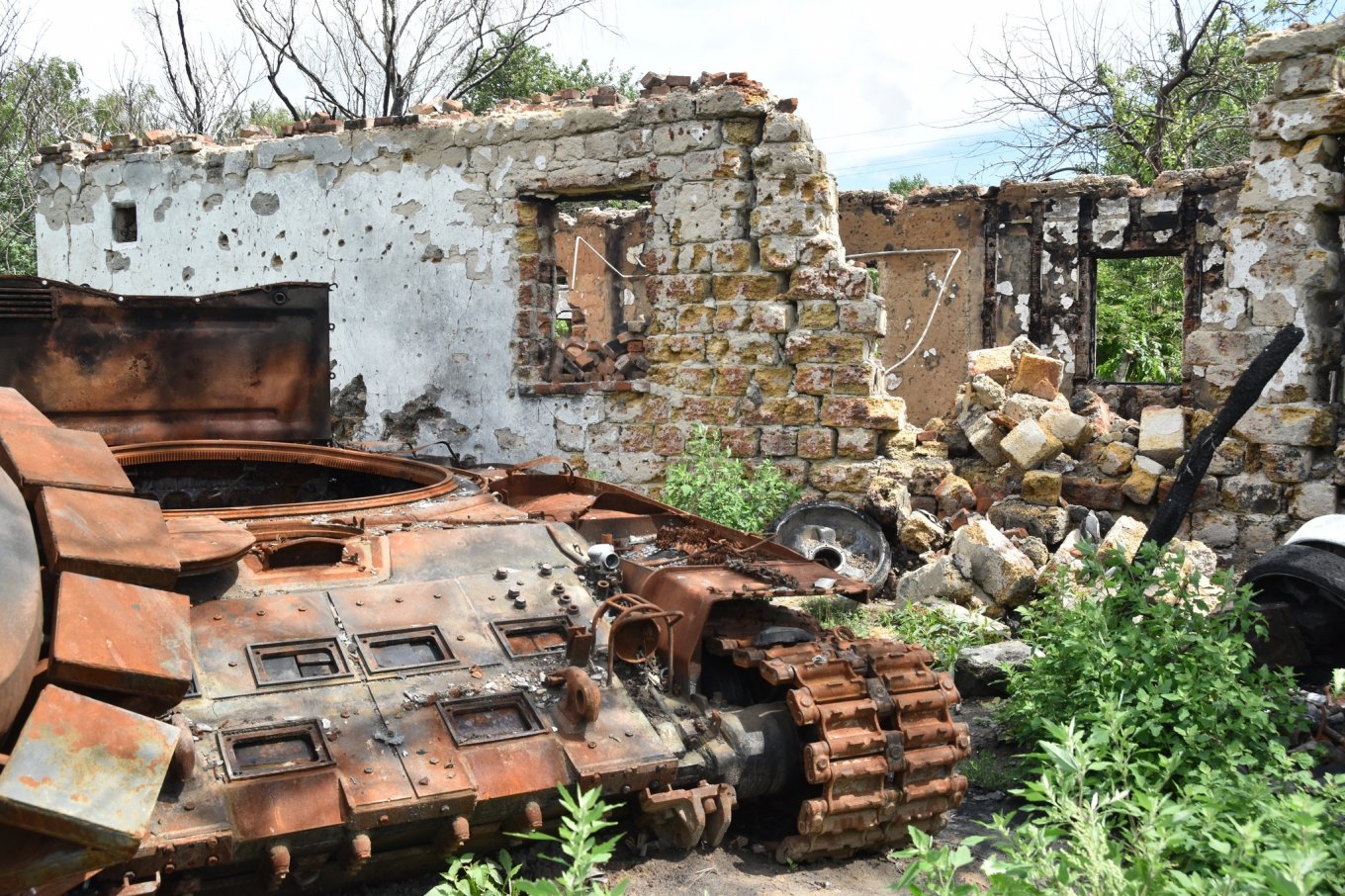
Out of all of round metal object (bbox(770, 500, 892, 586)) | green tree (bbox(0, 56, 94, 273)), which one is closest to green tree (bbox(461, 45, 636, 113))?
green tree (bbox(0, 56, 94, 273))

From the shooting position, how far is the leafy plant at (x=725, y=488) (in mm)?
7547

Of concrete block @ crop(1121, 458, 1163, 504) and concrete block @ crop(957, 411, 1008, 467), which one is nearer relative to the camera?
concrete block @ crop(1121, 458, 1163, 504)

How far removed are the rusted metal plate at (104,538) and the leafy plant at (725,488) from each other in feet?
14.6

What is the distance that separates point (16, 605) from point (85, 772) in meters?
0.41

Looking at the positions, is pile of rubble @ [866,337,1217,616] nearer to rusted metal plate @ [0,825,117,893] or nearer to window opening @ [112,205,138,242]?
rusted metal plate @ [0,825,117,893]

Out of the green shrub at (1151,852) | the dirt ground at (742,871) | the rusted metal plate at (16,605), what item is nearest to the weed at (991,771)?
the dirt ground at (742,871)

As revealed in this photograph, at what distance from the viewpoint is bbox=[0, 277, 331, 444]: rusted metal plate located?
16.1 feet

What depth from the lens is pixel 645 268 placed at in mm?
8906

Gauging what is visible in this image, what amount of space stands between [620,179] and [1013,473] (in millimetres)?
3224

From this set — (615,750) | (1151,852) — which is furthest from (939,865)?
(615,750)

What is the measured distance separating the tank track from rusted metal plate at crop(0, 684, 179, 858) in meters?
1.80

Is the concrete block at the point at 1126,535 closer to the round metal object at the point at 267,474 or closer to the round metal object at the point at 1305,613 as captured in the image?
the round metal object at the point at 1305,613

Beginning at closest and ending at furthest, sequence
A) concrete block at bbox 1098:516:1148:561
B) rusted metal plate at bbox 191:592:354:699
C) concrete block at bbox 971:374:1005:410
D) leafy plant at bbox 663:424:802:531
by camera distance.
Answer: rusted metal plate at bbox 191:592:354:699
concrete block at bbox 1098:516:1148:561
leafy plant at bbox 663:424:802:531
concrete block at bbox 971:374:1005:410

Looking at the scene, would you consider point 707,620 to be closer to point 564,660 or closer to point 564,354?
point 564,660
